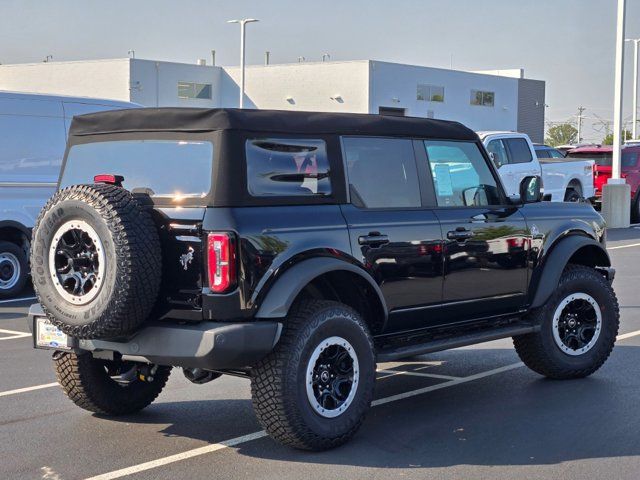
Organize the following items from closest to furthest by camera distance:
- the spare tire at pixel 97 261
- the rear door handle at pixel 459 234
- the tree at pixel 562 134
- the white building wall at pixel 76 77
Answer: the spare tire at pixel 97 261
the rear door handle at pixel 459 234
the white building wall at pixel 76 77
the tree at pixel 562 134

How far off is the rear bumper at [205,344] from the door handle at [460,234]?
1.72m

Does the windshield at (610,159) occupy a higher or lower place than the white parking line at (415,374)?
higher

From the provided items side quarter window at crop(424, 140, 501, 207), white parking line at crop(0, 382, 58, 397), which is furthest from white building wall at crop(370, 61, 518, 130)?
white parking line at crop(0, 382, 58, 397)

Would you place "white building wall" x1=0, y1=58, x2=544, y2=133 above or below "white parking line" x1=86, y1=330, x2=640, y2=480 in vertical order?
above

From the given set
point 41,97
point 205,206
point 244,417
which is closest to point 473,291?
point 244,417

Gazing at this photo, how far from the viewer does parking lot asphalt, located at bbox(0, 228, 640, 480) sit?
581cm

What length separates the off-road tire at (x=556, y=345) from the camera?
26.1ft

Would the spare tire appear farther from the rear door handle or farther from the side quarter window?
the side quarter window

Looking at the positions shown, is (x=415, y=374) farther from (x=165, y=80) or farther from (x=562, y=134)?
(x=562, y=134)

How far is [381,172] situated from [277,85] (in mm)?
51172

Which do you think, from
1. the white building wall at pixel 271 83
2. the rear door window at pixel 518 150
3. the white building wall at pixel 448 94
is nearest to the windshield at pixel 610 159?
the rear door window at pixel 518 150

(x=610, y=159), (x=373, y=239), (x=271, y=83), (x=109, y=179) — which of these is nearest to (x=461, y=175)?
(x=373, y=239)

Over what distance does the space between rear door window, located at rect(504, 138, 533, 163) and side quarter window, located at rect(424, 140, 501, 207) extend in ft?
46.5

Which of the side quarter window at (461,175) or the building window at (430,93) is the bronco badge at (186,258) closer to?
the side quarter window at (461,175)
